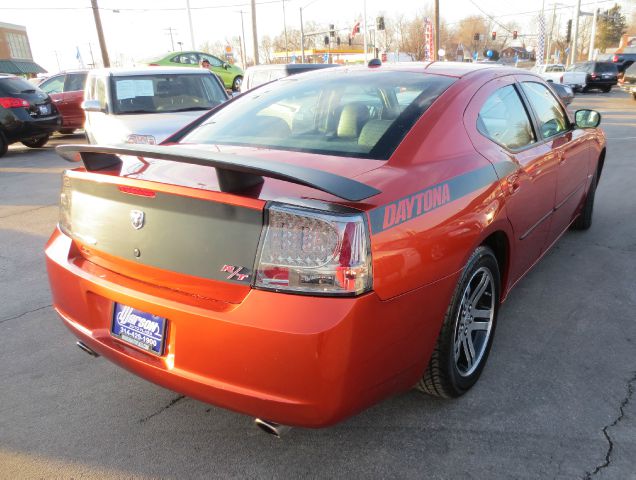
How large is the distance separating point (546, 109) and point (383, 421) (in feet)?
8.39

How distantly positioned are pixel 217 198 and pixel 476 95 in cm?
159

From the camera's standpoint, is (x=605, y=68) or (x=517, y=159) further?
(x=605, y=68)

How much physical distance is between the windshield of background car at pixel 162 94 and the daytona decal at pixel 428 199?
6.35 m

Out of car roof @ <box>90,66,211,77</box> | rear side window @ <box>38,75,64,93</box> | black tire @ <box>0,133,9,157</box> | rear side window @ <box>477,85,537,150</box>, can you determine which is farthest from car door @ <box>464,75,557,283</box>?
rear side window @ <box>38,75,64,93</box>

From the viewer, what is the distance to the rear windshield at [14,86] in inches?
431

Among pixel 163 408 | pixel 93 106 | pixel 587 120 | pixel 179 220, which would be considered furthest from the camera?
pixel 93 106

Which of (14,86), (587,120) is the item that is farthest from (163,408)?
(14,86)

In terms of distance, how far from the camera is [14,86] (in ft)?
36.5

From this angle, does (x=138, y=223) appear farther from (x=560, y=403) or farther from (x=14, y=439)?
(x=560, y=403)

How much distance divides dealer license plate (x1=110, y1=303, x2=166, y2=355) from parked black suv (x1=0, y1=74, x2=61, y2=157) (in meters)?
10.7

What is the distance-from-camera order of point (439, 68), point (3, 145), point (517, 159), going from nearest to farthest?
point (517, 159) → point (439, 68) → point (3, 145)

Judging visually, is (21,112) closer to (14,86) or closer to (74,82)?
(14,86)

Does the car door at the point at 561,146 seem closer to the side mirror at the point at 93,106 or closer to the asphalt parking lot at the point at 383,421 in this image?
the asphalt parking lot at the point at 383,421

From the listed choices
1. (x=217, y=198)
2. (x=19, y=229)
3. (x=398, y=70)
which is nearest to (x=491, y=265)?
(x=398, y=70)
